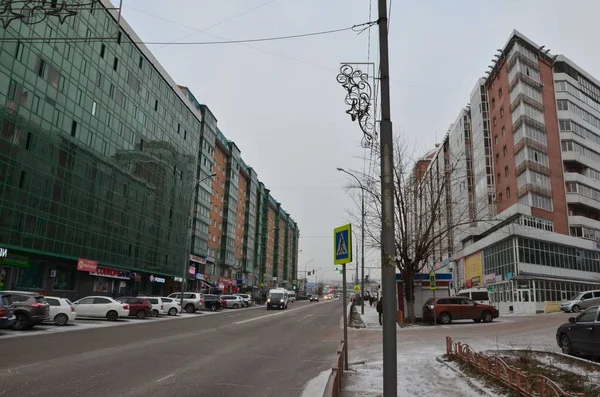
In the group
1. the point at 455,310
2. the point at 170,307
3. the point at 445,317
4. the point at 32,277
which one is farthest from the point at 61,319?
the point at 455,310

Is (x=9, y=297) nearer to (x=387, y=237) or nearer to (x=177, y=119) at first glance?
(x=387, y=237)

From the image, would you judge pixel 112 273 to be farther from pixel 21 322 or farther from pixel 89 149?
pixel 21 322

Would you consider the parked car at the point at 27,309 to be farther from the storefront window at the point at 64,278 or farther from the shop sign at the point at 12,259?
the storefront window at the point at 64,278

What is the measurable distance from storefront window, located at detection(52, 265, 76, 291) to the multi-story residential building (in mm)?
43377

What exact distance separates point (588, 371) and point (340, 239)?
219 inches

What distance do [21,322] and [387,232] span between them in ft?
63.2

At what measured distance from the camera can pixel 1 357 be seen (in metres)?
11.6

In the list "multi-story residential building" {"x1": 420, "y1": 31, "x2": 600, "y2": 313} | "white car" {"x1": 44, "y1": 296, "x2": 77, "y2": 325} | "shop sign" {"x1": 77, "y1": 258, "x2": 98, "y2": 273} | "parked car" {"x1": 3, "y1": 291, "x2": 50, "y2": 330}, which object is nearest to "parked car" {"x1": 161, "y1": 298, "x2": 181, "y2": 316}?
"shop sign" {"x1": 77, "y1": 258, "x2": 98, "y2": 273}

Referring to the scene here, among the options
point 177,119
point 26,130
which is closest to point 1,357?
point 26,130

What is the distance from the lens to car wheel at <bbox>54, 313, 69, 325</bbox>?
22516mm

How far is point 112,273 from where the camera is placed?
4712 cm

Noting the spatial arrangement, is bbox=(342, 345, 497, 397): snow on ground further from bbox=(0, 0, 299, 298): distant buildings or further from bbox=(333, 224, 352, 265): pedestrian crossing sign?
bbox=(0, 0, 299, 298): distant buildings

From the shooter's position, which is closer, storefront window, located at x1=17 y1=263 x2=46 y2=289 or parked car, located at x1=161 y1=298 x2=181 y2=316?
storefront window, located at x1=17 y1=263 x2=46 y2=289

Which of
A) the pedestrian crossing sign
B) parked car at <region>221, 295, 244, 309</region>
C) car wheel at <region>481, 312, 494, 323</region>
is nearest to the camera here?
the pedestrian crossing sign
